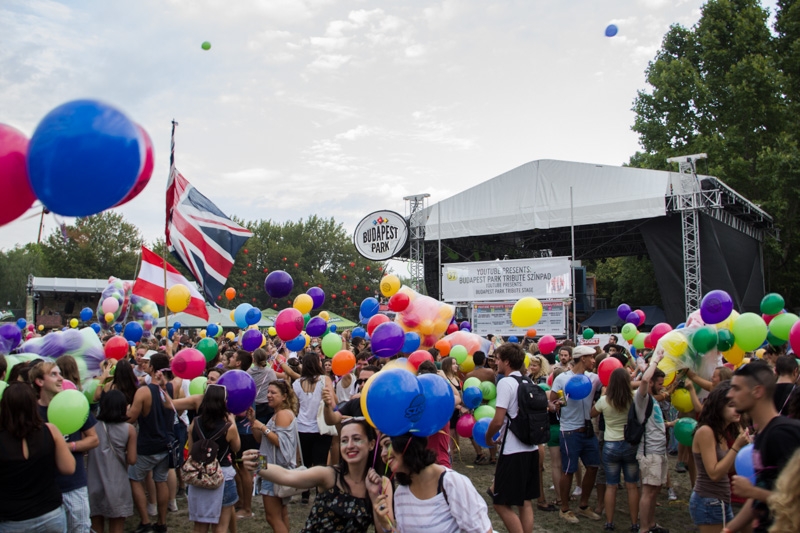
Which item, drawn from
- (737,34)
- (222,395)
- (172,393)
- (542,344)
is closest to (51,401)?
(222,395)

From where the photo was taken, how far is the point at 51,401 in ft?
12.5

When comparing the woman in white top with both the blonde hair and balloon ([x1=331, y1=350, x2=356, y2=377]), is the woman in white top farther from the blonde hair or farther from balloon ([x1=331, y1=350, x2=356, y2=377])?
the blonde hair

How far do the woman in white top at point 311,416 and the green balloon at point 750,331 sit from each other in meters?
4.14

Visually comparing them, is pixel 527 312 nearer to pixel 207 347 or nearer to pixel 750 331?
pixel 750 331

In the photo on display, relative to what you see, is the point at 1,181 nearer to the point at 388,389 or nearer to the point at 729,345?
the point at 388,389

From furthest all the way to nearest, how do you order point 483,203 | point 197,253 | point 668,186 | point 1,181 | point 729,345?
point 483,203, point 668,186, point 197,253, point 729,345, point 1,181

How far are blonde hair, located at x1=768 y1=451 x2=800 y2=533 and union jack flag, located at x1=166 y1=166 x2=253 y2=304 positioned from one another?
7.52m

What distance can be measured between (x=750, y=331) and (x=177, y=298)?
7733 mm

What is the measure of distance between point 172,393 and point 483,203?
14.4m

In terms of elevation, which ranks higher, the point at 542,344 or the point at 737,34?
the point at 737,34

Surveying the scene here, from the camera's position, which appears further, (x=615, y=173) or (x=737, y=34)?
(x=737, y=34)

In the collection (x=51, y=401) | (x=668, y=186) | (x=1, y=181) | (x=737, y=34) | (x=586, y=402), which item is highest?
(x=737, y=34)

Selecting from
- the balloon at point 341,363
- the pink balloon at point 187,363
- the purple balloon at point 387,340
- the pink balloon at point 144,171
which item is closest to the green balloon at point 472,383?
the purple balloon at point 387,340

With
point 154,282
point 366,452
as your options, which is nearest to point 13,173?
point 366,452
